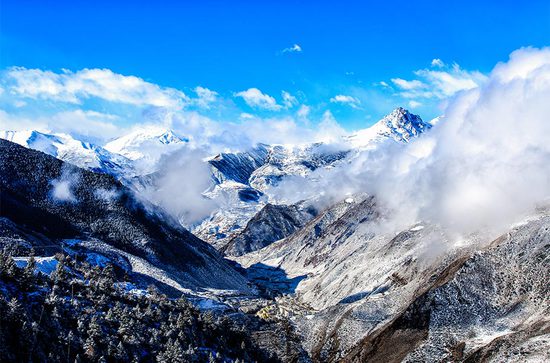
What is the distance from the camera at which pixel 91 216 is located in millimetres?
184375

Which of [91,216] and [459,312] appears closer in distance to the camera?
[459,312]

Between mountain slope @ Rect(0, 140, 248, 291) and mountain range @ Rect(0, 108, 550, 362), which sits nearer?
mountain range @ Rect(0, 108, 550, 362)

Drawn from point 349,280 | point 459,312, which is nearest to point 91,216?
point 349,280

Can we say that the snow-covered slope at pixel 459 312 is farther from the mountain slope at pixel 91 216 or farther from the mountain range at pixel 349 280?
the mountain slope at pixel 91 216

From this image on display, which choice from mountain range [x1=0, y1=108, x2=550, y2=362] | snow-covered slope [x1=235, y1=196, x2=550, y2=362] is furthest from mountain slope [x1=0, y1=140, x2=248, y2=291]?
snow-covered slope [x1=235, y1=196, x2=550, y2=362]

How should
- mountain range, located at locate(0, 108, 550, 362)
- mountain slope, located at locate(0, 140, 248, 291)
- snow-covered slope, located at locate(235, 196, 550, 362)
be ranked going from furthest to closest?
1. mountain slope, located at locate(0, 140, 248, 291)
2. mountain range, located at locate(0, 108, 550, 362)
3. snow-covered slope, located at locate(235, 196, 550, 362)

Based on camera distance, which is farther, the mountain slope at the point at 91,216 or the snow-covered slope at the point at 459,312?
the mountain slope at the point at 91,216

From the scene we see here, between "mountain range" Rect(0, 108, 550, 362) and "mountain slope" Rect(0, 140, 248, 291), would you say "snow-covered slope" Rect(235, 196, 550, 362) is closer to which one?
"mountain range" Rect(0, 108, 550, 362)

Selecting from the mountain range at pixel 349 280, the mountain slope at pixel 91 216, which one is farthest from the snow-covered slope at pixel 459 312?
the mountain slope at pixel 91 216

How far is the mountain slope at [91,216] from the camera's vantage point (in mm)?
165375

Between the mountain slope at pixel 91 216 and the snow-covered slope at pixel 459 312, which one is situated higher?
the mountain slope at pixel 91 216

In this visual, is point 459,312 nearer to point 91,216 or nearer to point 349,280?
point 349,280

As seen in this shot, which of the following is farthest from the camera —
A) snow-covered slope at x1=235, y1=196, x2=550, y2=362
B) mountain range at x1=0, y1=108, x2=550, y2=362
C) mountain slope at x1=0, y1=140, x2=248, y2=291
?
mountain slope at x1=0, y1=140, x2=248, y2=291

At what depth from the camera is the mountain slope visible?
16538cm
